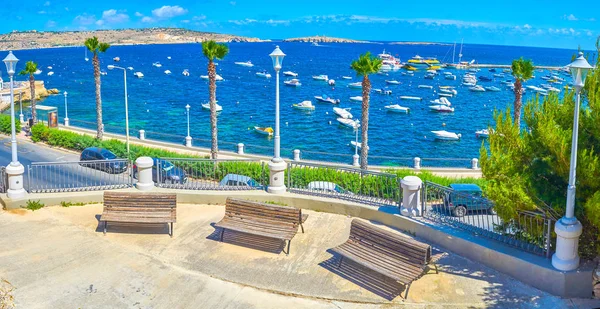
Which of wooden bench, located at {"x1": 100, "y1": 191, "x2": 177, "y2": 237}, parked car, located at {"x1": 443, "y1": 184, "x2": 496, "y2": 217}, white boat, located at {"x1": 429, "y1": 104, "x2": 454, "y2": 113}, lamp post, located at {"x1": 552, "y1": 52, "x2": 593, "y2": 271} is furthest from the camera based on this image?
white boat, located at {"x1": 429, "y1": 104, "x2": 454, "y2": 113}

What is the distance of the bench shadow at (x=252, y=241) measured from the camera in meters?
12.8

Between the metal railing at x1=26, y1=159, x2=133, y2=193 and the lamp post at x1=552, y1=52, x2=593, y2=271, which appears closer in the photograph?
the lamp post at x1=552, y1=52, x2=593, y2=271

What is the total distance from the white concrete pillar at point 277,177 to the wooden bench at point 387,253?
4.26m

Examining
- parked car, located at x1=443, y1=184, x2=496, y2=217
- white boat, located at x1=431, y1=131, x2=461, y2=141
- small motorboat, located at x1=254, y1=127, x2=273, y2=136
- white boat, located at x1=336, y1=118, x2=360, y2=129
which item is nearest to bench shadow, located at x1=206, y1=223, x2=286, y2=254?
parked car, located at x1=443, y1=184, x2=496, y2=217

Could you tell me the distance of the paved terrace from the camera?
10492mm

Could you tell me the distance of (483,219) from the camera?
42.0ft

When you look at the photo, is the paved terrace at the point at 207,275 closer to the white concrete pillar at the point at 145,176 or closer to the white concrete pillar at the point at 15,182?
the white concrete pillar at the point at 15,182

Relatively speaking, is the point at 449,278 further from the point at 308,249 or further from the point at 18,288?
the point at 18,288

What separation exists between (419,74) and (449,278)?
150 meters

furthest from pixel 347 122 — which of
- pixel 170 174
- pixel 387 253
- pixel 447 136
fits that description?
pixel 387 253

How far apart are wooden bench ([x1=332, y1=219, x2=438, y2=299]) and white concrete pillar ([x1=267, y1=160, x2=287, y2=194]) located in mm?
4260

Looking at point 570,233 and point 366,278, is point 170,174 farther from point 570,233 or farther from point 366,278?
point 570,233

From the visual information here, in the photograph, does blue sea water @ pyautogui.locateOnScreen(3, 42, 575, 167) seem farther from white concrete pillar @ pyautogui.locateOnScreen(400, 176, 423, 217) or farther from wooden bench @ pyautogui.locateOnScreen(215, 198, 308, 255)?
wooden bench @ pyautogui.locateOnScreen(215, 198, 308, 255)

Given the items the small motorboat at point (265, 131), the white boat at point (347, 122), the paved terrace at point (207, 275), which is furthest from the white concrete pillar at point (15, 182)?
the white boat at point (347, 122)
